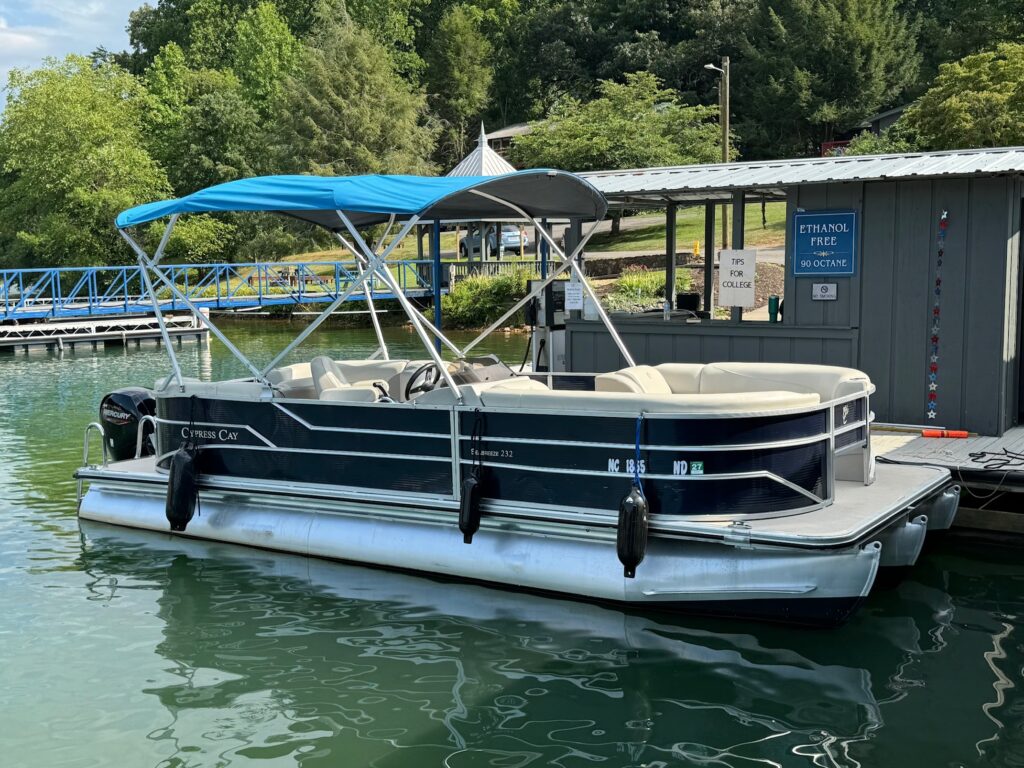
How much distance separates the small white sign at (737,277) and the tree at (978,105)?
24576mm

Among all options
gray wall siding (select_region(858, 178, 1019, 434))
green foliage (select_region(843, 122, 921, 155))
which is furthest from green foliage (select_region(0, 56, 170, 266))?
gray wall siding (select_region(858, 178, 1019, 434))

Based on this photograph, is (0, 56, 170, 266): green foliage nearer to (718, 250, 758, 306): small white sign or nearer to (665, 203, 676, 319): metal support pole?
(665, 203, 676, 319): metal support pole

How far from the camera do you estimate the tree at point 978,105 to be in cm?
3272

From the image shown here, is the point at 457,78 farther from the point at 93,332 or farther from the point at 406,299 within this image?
the point at 406,299

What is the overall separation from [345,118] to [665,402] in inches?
1712

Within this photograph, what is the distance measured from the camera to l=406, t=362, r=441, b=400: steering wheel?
9.12 metres

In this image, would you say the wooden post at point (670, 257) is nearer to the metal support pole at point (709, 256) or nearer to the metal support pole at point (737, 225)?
the metal support pole at point (709, 256)

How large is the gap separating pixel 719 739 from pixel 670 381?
3.87 m

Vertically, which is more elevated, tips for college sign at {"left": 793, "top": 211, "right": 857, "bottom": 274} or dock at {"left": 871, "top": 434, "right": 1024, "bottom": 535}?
tips for college sign at {"left": 793, "top": 211, "right": 857, "bottom": 274}

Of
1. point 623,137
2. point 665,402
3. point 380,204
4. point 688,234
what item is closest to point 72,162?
point 623,137

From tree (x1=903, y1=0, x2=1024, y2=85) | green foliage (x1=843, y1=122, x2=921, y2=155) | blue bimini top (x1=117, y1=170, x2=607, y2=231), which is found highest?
tree (x1=903, y1=0, x2=1024, y2=85)

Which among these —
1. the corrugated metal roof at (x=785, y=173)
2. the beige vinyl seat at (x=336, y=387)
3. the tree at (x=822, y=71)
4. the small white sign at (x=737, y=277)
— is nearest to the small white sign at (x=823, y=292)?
the small white sign at (x=737, y=277)

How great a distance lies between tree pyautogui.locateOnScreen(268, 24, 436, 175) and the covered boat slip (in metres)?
38.3

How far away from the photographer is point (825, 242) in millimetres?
10789
